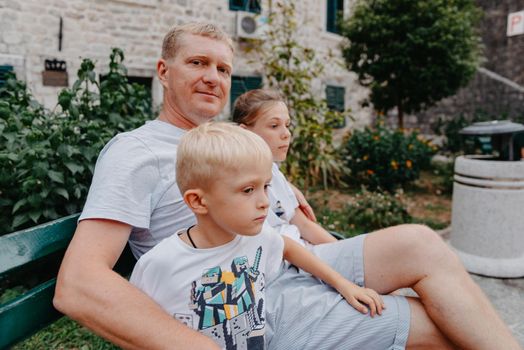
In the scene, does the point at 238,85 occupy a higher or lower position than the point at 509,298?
higher

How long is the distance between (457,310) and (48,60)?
657 cm

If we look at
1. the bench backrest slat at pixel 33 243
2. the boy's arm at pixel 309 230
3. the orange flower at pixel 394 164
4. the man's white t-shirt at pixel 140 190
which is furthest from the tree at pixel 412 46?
the bench backrest slat at pixel 33 243

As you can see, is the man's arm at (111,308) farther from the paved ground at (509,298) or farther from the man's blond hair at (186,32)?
the paved ground at (509,298)

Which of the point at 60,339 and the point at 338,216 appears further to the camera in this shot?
the point at 338,216

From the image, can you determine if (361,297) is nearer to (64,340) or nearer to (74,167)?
(74,167)

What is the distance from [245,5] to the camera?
8.48 m

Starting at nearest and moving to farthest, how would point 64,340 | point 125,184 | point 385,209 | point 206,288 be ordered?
point 206,288
point 125,184
point 64,340
point 385,209

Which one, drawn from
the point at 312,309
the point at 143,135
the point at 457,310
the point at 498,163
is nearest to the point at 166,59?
the point at 143,135

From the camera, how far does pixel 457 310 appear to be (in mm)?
1501

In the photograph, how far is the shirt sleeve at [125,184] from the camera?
1343 millimetres

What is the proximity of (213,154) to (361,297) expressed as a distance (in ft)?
2.60

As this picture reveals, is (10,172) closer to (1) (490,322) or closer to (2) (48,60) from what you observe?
(1) (490,322)

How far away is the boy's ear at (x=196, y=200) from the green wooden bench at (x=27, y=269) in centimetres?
49

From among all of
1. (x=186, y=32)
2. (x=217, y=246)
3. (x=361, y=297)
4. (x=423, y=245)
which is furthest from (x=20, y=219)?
(x=423, y=245)
